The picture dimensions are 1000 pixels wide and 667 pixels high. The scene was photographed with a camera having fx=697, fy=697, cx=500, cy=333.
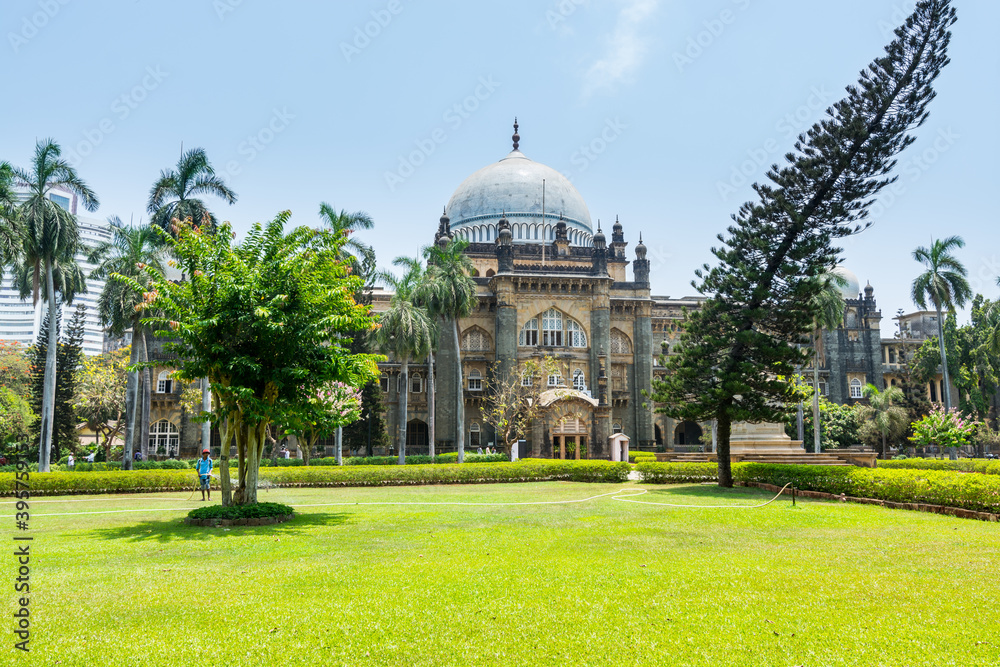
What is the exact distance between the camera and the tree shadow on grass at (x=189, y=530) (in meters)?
12.3

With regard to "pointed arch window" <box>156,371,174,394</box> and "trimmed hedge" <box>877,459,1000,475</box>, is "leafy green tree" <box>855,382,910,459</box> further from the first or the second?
"pointed arch window" <box>156,371,174,394</box>

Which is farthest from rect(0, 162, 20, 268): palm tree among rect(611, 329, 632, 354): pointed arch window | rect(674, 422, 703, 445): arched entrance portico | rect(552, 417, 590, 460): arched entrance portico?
rect(674, 422, 703, 445): arched entrance portico

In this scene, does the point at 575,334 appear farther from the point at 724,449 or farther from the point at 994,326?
the point at 994,326

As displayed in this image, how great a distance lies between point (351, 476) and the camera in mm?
26188

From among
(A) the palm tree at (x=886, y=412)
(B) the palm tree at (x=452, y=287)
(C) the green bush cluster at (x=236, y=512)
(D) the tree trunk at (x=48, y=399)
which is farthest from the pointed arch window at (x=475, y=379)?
(C) the green bush cluster at (x=236, y=512)

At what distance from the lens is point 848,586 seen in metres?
8.25

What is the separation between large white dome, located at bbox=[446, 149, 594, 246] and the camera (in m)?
55.7

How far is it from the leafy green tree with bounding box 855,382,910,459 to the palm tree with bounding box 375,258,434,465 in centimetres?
3324

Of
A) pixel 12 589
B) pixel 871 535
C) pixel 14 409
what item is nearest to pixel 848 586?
pixel 871 535

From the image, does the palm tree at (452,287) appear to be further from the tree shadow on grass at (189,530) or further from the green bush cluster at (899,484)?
the tree shadow on grass at (189,530)

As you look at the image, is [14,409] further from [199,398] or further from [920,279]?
[920,279]

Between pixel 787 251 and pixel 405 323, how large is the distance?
19.8m

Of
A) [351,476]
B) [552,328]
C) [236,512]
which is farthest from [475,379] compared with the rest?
[236,512]

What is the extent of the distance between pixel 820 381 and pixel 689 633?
58432 millimetres
